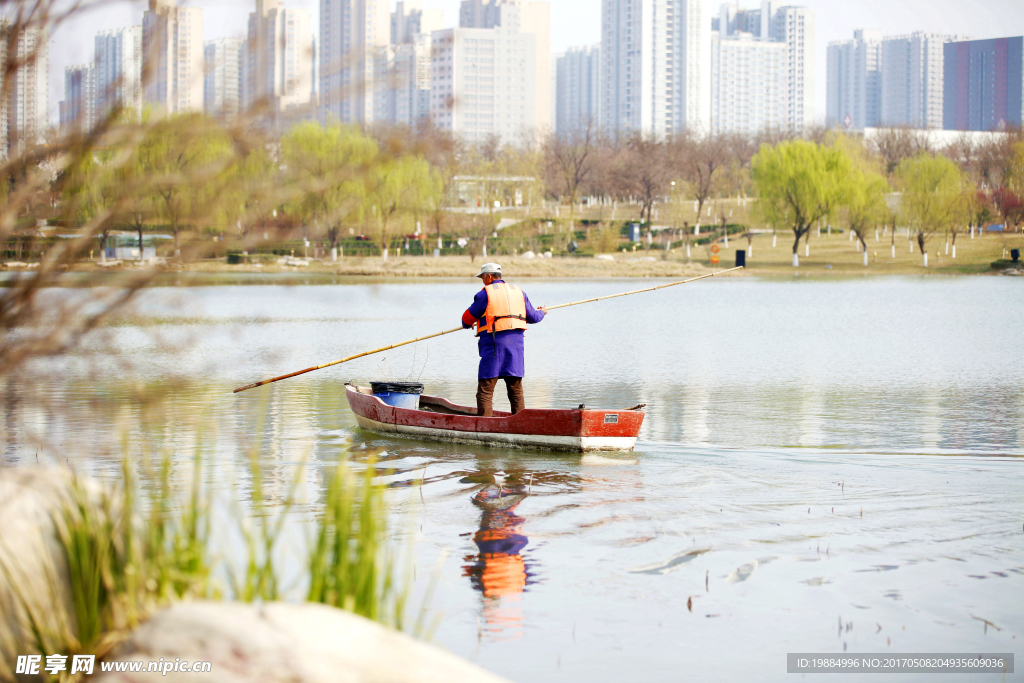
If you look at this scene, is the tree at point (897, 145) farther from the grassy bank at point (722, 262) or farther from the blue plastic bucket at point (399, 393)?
the blue plastic bucket at point (399, 393)

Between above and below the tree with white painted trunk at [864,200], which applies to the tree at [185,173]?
below

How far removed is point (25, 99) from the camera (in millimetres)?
3885

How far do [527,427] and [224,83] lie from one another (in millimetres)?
8634

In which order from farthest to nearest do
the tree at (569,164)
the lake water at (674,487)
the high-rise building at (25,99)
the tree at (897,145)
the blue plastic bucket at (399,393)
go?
the tree at (897,145)
the tree at (569,164)
the blue plastic bucket at (399,393)
the lake water at (674,487)
the high-rise building at (25,99)

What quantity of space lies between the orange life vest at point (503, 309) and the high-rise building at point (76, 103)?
7.87 metres

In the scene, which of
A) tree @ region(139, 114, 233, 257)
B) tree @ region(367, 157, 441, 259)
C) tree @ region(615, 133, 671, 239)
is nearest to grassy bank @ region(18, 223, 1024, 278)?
tree @ region(367, 157, 441, 259)

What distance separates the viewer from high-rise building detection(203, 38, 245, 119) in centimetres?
356

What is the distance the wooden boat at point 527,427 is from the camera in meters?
11.7

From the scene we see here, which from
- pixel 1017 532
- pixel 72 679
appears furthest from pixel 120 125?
pixel 1017 532

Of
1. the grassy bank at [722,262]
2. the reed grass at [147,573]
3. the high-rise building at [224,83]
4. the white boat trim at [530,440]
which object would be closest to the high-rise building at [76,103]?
the high-rise building at [224,83]

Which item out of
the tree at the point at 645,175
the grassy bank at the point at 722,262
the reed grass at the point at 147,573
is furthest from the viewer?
the tree at the point at 645,175

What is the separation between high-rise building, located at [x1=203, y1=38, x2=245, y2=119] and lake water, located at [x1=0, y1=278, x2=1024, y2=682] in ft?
2.18

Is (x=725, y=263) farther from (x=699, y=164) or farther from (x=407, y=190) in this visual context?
(x=699, y=164)

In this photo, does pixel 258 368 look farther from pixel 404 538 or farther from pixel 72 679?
pixel 72 679
